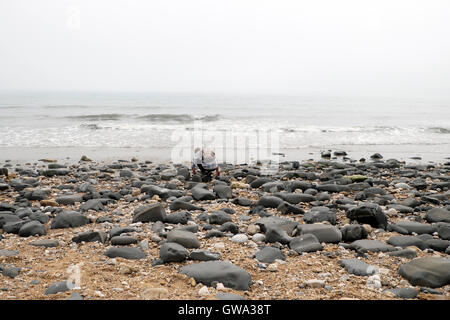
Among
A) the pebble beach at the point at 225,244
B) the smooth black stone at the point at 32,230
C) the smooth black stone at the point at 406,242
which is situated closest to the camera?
the pebble beach at the point at 225,244

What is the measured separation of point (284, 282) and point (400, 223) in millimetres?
2383

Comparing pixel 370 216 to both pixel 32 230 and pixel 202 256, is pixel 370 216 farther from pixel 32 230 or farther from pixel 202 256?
pixel 32 230

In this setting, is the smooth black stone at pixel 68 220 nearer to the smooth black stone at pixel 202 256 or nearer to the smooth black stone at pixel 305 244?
the smooth black stone at pixel 202 256

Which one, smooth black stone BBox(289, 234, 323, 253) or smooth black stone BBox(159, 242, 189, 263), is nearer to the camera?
smooth black stone BBox(159, 242, 189, 263)

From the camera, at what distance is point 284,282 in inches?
122

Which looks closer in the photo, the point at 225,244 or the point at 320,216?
the point at 225,244

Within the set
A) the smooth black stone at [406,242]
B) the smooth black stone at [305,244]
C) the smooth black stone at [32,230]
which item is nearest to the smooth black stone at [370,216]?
the smooth black stone at [406,242]

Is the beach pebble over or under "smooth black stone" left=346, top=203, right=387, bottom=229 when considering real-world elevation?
under

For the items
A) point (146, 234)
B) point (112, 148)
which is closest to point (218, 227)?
point (146, 234)

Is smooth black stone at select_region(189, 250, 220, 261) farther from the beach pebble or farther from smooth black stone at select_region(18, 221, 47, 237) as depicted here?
smooth black stone at select_region(18, 221, 47, 237)

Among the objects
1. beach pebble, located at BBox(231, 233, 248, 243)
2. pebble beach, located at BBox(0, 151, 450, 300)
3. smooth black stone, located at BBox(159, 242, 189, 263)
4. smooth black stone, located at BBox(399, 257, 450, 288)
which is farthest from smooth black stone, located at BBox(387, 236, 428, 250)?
smooth black stone, located at BBox(159, 242, 189, 263)

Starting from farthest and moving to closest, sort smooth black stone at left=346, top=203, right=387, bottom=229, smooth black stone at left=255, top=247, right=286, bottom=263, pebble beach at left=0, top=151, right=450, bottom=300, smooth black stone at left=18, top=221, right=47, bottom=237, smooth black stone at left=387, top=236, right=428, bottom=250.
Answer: smooth black stone at left=346, top=203, right=387, bottom=229, smooth black stone at left=18, top=221, right=47, bottom=237, smooth black stone at left=387, top=236, right=428, bottom=250, smooth black stone at left=255, top=247, right=286, bottom=263, pebble beach at left=0, top=151, right=450, bottom=300

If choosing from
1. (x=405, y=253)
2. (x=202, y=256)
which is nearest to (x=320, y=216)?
(x=405, y=253)

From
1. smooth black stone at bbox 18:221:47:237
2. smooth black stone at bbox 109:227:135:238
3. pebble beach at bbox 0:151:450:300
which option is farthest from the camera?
smooth black stone at bbox 18:221:47:237
